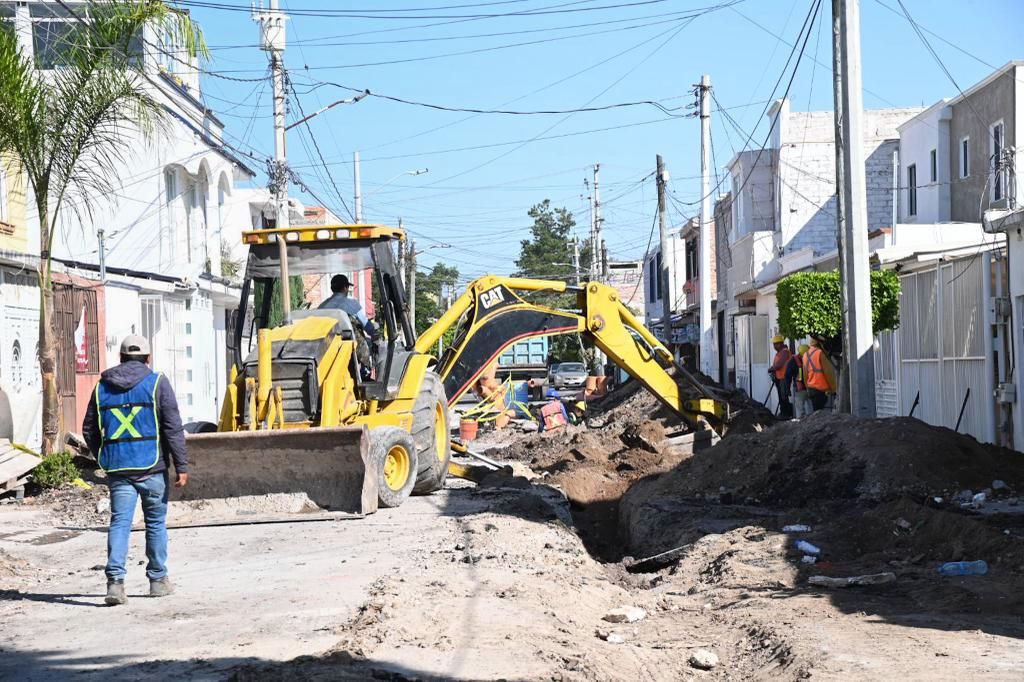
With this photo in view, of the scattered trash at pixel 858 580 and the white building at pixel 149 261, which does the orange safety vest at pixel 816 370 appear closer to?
the white building at pixel 149 261

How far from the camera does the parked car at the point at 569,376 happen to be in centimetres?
5734

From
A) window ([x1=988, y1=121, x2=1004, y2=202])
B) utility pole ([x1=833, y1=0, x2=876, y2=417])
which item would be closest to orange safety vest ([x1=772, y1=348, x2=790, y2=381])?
window ([x1=988, y1=121, x2=1004, y2=202])

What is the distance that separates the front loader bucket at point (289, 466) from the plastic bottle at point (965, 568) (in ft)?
17.9

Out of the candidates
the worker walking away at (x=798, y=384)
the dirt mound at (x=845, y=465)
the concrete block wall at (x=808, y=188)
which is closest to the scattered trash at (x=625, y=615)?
the dirt mound at (x=845, y=465)

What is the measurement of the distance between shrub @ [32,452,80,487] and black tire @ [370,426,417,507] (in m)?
4.73

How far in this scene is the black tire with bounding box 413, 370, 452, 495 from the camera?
14.3m

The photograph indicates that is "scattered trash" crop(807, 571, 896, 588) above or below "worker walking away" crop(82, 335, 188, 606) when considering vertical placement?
below

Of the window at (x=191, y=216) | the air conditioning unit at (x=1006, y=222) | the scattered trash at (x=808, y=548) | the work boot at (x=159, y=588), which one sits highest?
the window at (x=191, y=216)

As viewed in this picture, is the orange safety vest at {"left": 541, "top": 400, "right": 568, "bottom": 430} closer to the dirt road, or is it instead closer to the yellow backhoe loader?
the yellow backhoe loader

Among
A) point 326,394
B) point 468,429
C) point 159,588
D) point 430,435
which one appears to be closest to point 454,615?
point 159,588

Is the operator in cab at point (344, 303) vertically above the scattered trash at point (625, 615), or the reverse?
the operator in cab at point (344, 303)

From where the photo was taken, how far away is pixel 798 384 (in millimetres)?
22547

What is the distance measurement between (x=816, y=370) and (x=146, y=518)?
575 inches

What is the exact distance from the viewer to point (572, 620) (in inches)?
308
